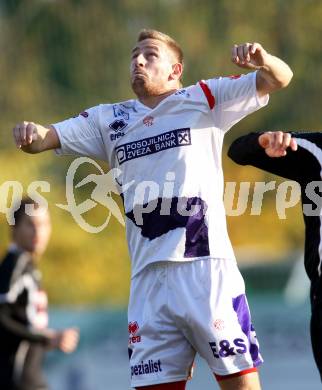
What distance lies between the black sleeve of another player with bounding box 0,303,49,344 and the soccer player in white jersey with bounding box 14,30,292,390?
207 centimetres

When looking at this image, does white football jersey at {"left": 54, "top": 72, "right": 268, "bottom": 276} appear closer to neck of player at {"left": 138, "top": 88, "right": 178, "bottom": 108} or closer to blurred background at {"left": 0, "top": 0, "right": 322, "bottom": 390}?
neck of player at {"left": 138, "top": 88, "right": 178, "bottom": 108}

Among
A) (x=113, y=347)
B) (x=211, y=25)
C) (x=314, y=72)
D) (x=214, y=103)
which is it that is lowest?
(x=113, y=347)

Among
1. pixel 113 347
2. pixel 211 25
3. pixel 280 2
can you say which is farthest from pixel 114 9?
pixel 113 347

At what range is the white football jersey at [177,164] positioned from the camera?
573 cm

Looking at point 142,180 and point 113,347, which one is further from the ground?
point 142,180

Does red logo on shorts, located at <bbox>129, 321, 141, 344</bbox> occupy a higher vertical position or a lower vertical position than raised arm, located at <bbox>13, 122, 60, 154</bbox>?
lower

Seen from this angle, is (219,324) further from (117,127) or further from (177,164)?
(117,127)

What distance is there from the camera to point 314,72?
79.4 ft

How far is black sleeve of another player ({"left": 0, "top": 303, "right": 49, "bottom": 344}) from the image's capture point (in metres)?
7.82

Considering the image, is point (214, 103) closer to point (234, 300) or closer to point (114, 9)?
point (234, 300)

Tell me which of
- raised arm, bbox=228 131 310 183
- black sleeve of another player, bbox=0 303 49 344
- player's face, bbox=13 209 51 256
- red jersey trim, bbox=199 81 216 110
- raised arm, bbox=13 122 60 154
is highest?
red jersey trim, bbox=199 81 216 110

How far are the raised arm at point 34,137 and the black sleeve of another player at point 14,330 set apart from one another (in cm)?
226

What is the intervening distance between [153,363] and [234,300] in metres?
0.52

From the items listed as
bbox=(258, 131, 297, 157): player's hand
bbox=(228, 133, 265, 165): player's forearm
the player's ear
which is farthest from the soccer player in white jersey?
bbox=(258, 131, 297, 157): player's hand
